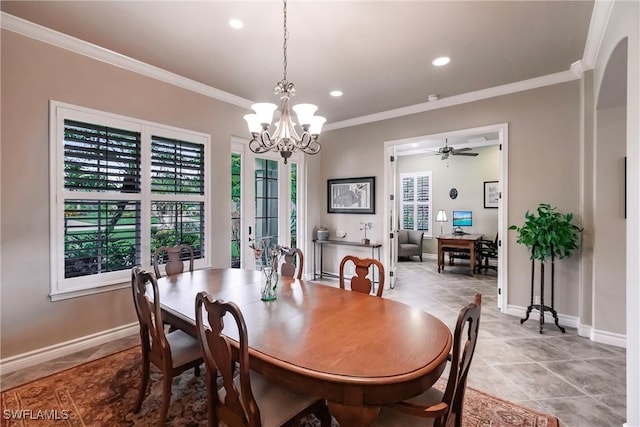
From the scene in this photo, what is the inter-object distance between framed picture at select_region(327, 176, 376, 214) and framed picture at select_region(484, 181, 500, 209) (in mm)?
3880

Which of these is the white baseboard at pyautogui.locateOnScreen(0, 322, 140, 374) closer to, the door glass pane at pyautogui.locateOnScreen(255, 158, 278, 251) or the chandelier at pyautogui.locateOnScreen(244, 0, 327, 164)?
the door glass pane at pyautogui.locateOnScreen(255, 158, 278, 251)

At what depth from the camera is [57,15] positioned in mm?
2467

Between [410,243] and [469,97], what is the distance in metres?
4.68

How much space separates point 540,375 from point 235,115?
14.8ft

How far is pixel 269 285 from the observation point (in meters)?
2.14

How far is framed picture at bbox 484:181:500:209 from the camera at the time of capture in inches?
286

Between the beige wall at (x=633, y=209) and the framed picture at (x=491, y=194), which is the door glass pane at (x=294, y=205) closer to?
the beige wall at (x=633, y=209)

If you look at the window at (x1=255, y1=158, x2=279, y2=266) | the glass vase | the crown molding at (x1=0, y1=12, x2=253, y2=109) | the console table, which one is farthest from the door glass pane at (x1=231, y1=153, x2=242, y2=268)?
the glass vase

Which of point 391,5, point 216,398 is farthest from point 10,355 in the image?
point 391,5

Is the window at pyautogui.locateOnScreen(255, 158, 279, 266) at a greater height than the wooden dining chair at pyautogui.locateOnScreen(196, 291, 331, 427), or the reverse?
the window at pyautogui.locateOnScreen(255, 158, 279, 266)

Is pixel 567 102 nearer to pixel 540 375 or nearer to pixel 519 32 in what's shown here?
pixel 519 32

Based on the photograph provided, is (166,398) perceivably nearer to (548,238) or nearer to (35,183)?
(35,183)

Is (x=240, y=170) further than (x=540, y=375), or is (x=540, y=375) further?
(x=240, y=170)

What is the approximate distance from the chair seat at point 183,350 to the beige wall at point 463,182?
7.25m
